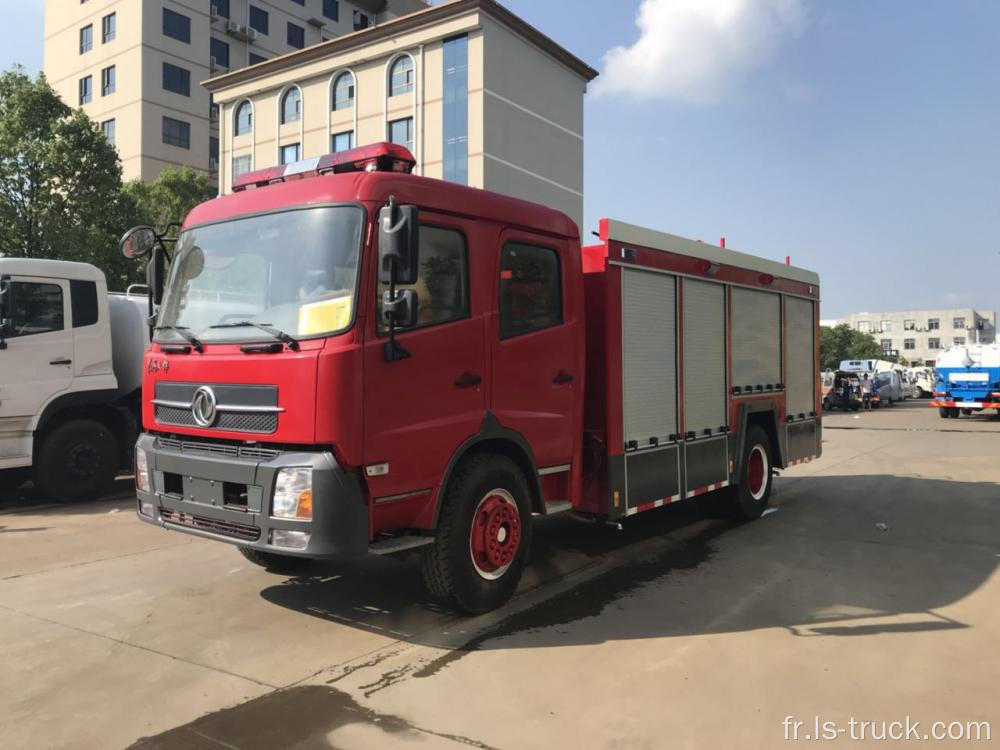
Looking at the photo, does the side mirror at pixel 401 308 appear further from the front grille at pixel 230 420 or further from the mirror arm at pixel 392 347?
the front grille at pixel 230 420

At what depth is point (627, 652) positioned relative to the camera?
14.2 ft

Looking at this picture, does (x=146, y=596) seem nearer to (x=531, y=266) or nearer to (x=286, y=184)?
(x=286, y=184)

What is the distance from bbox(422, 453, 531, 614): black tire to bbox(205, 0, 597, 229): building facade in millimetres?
35489

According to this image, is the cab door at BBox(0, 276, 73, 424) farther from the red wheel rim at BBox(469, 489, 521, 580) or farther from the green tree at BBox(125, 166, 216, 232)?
the green tree at BBox(125, 166, 216, 232)

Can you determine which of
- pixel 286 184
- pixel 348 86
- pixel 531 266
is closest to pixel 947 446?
pixel 531 266

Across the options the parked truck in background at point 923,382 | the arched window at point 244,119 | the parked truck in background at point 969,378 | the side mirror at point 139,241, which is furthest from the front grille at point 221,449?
the parked truck in background at point 923,382

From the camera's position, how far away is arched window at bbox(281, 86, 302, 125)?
46325 mm

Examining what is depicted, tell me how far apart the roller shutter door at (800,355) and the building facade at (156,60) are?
41705 mm

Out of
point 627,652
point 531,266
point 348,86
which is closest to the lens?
point 627,652

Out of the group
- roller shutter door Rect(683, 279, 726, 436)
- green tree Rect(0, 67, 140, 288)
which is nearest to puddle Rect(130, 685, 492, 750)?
roller shutter door Rect(683, 279, 726, 436)

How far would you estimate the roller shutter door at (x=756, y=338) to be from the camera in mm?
7742

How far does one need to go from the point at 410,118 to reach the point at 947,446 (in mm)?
33220

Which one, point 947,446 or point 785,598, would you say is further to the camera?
point 947,446

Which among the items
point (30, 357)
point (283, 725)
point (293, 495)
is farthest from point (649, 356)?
point (30, 357)
